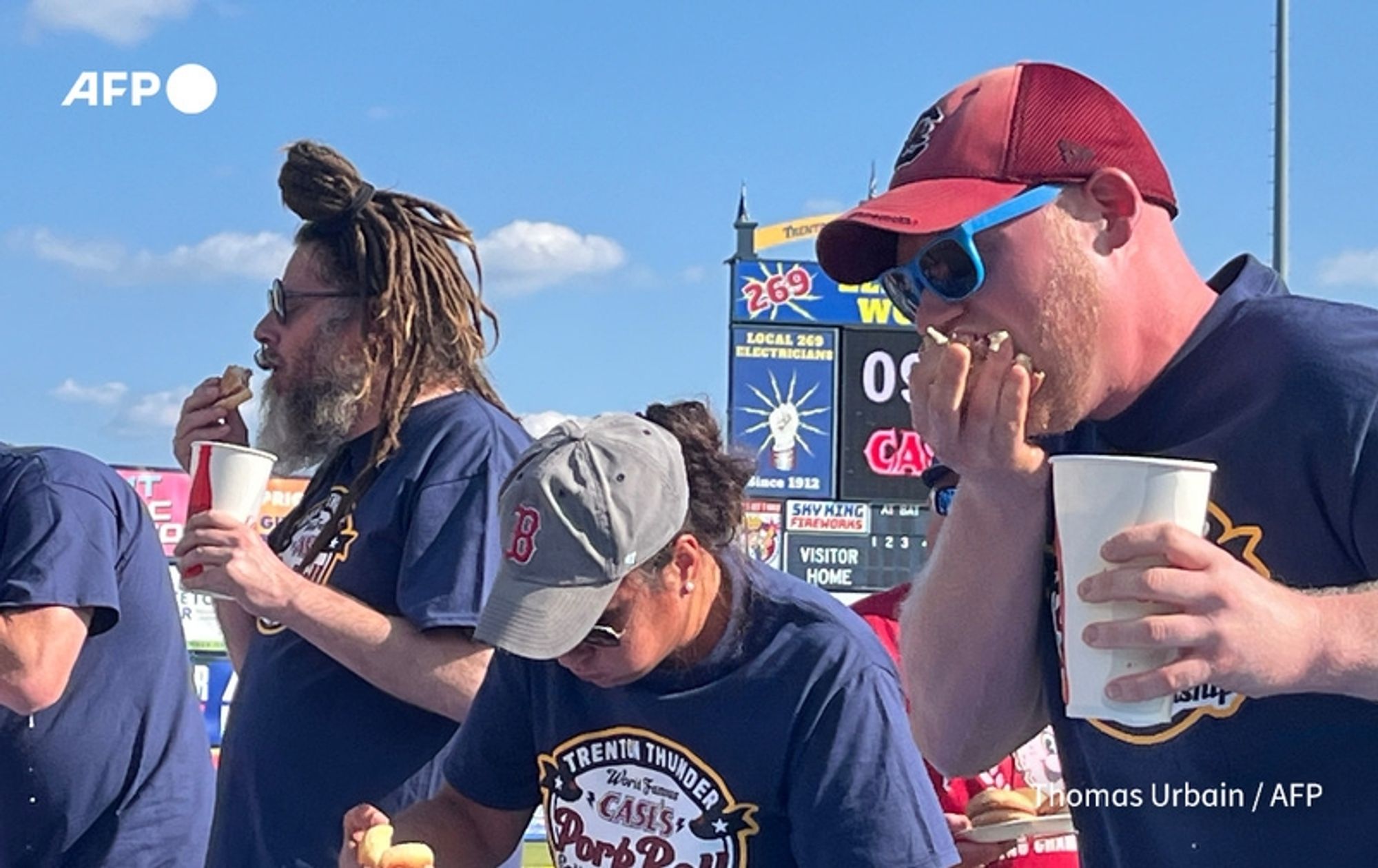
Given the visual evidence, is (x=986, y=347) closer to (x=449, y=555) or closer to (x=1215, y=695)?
(x=1215, y=695)

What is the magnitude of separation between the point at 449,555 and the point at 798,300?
56.8 ft

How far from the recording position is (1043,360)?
1.87 meters

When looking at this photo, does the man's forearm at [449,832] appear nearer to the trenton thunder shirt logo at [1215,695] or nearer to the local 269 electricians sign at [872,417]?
the trenton thunder shirt logo at [1215,695]

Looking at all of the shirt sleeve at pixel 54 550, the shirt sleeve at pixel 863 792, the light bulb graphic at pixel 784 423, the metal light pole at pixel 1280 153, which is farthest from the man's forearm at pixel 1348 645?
the light bulb graphic at pixel 784 423

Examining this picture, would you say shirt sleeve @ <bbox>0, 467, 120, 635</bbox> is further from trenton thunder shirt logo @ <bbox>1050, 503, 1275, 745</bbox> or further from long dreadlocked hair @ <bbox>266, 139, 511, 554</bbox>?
trenton thunder shirt logo @ <bbox>1050, 503, 1275, 745</bbox>

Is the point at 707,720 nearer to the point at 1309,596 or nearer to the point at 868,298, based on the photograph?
the point at 1309,596

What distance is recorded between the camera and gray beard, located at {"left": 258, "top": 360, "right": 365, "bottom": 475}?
3.68 m

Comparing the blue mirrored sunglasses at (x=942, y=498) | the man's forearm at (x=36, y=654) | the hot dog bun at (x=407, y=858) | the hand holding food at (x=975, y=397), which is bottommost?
the hot dog bun at (x=407, y=858)

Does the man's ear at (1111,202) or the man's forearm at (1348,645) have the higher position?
the man's ear at (1111,202)

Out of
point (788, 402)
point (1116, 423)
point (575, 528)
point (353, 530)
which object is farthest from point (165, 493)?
point (1116, 423)

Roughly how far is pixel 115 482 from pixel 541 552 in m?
1.28

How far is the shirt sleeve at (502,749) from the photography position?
9.45 feet

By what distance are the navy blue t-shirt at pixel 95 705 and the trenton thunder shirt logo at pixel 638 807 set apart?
47.5 inches

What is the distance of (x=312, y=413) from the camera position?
371cm
